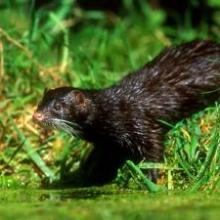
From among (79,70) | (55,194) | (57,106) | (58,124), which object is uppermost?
(79,70)

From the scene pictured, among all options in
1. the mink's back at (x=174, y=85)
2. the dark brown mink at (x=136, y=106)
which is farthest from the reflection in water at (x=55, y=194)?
the mink's back at (x=174, y=85)

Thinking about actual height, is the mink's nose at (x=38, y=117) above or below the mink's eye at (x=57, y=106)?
below

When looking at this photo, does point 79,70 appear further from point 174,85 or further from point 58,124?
point 58,124

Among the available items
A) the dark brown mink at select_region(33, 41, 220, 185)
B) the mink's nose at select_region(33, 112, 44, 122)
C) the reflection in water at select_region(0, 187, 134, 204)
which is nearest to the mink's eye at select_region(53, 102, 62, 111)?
the dark brown mink at select_region(33, 41, 220, 185)

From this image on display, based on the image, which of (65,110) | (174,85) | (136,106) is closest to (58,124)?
(65,110)

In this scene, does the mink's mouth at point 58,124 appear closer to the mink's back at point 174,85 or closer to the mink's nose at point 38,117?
the mink's nose at point 38,117

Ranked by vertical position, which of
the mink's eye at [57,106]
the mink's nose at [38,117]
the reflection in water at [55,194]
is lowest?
the reflection in water at [55,194]
